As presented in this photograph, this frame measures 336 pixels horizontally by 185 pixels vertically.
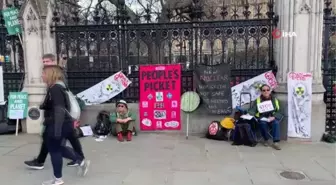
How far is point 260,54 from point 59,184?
496 centimetres

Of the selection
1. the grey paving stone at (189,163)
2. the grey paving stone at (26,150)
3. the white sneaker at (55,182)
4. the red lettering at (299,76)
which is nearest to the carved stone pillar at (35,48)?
the grey paving stone at (26,150)

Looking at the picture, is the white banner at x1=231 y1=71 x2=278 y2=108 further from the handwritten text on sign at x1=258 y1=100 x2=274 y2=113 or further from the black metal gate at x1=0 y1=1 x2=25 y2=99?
the black metal gate at x1=0 y1=1 x2=25 y2=99

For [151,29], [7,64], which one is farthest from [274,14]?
[7,64]

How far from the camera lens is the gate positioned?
7188mm

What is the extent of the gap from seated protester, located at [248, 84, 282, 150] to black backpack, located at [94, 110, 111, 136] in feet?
10.3

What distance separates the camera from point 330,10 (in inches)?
273

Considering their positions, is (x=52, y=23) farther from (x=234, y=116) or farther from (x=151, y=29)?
(x=234, y=116)

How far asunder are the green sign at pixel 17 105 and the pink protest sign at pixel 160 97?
266 cm

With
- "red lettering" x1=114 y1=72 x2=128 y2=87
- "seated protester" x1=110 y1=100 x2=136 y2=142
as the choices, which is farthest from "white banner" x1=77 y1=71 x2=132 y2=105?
"seated protester" x1=110 y1=100 x2=136 y2=142

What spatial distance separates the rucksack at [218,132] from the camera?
275 inches

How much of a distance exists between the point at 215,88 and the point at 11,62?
4.93 m

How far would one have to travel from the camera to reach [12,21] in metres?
7.50

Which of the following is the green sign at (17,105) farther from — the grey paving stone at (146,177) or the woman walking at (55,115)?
the grey paving stone at (146,177)

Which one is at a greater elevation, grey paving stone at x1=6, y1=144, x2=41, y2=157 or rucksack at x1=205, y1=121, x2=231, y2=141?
rucksack at x1=205, y1=121, x2=231, y2=141
